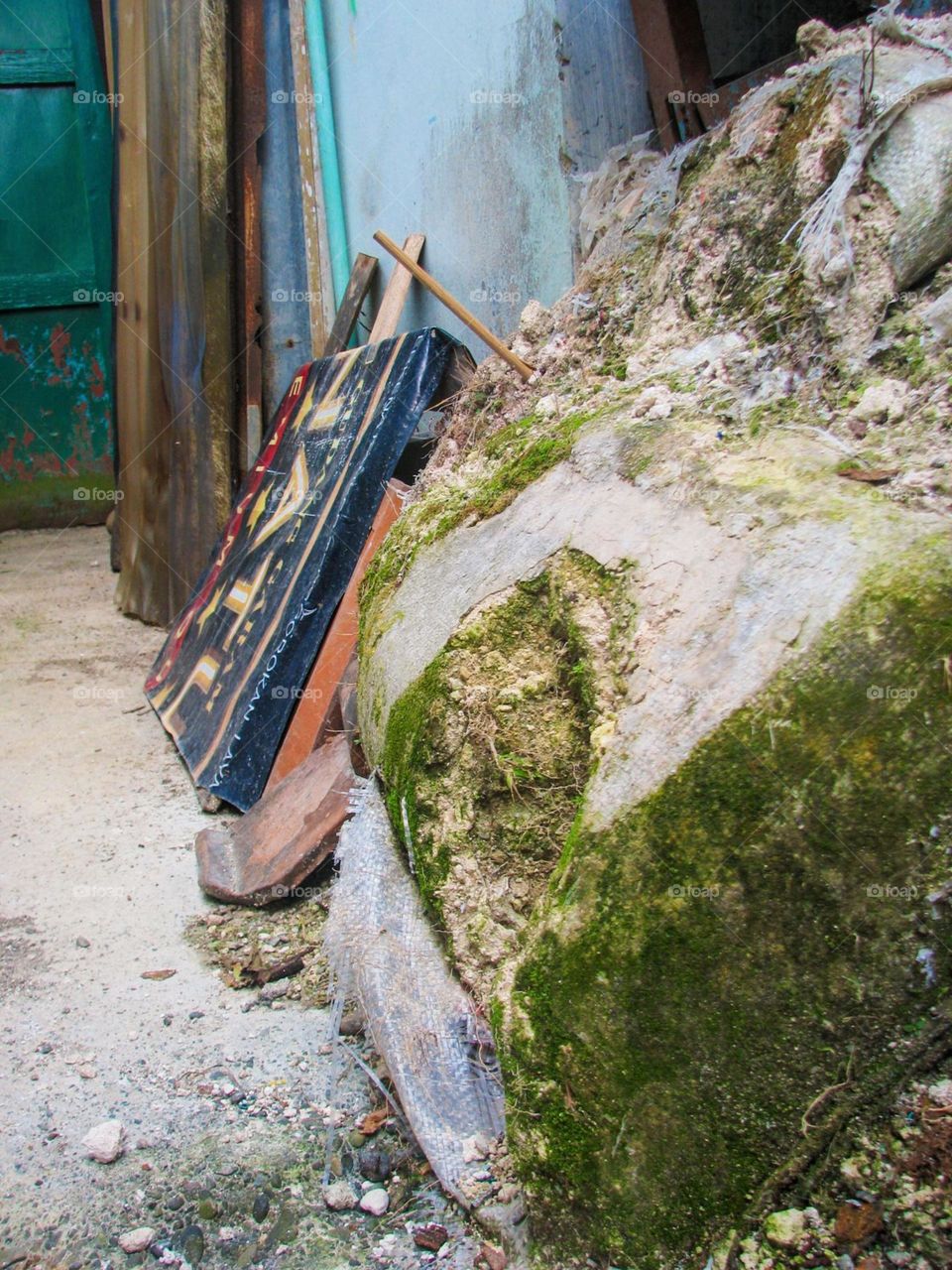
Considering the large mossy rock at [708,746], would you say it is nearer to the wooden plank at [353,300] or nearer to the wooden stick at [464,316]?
the wooden stick at [464,316]

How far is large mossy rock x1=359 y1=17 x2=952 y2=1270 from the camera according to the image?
44.5 inches

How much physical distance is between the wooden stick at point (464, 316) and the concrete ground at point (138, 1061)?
1.44m

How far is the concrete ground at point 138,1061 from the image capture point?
1.42m

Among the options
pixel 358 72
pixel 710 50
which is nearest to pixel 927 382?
pixel 710 50

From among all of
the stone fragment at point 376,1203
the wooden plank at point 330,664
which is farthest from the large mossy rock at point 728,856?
the wooden plank at point 330,664

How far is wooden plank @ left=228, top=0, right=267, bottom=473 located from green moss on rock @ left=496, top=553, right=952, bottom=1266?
10.9ft

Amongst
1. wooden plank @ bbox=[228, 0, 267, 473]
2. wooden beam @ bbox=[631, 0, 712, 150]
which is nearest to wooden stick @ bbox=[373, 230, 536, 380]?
wooden beam @ bbox=[631, 0, 712, 150]

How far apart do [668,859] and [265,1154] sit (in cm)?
83

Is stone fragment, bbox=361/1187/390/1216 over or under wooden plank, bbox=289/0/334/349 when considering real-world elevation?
under

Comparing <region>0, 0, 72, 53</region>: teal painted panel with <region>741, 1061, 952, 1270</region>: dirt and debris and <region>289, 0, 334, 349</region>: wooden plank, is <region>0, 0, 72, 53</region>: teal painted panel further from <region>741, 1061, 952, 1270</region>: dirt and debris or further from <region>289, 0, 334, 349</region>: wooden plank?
<region>741, 1061, 952, 1270</region>: dirt and debris

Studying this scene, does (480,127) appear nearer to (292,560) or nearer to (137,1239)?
(292,560)

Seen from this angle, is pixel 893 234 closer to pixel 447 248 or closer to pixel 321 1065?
pixel 321 1065

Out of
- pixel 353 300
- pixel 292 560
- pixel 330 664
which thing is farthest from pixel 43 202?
pixel 330 664

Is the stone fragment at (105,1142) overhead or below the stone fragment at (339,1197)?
below
